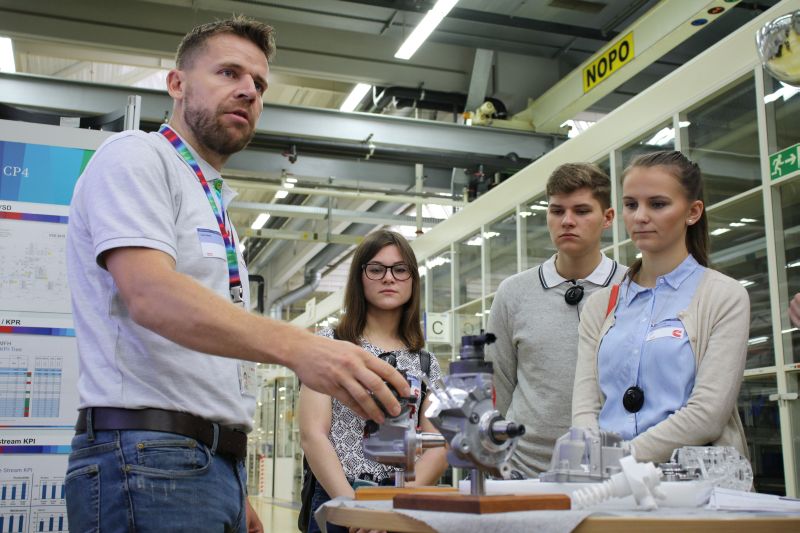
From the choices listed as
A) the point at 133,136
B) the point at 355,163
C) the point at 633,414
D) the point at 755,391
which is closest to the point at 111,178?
the point at 133,136

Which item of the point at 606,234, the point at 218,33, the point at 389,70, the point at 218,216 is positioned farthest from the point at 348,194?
the point at 218,216

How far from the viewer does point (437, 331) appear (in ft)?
29.1

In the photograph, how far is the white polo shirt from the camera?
1.39 metres

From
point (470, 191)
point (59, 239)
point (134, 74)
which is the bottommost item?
point (59, 239)

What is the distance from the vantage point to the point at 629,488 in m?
1.21

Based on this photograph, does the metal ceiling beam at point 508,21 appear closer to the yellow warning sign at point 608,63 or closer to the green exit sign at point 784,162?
the yellow warning sign at point 608,63

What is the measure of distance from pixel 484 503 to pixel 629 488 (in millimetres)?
256

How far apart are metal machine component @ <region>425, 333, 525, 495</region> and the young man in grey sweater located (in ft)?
4.16

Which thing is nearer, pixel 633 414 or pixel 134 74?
pixel 633 414

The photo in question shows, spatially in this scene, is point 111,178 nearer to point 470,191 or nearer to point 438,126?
point 438,126

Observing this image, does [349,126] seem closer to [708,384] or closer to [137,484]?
[708,384]

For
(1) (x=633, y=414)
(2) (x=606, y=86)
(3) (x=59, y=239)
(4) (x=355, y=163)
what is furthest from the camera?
(4) (x=355, y=163)

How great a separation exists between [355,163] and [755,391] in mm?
5785

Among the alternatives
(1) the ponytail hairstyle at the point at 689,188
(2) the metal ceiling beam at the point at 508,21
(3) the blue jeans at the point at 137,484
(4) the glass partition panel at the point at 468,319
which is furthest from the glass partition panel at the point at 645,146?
(3) the blue jeans at the point at 137,484
